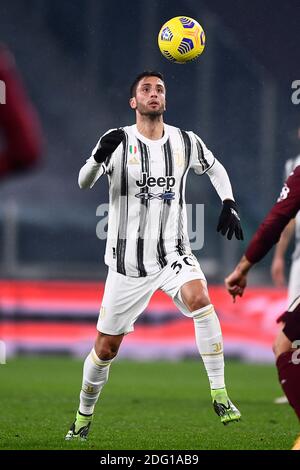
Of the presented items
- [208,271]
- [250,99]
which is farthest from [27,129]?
[208,271]

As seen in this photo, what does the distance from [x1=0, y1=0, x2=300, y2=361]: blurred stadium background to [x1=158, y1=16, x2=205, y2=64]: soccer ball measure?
2.96 meters

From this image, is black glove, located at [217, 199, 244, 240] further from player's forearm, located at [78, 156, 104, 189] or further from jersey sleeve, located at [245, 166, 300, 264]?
jersey sleeve, located at [245, 166, 300, 264]

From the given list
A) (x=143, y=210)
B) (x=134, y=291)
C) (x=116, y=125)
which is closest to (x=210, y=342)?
(x=134, y=291)

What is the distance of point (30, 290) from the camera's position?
44.7 feet

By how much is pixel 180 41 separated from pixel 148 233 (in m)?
1.47

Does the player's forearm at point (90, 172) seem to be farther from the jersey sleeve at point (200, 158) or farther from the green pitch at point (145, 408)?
the green pitch at point (145, 408)

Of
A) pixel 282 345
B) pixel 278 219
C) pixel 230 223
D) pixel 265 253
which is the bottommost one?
pixel 282 345

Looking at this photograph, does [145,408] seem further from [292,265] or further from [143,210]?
[143,210]

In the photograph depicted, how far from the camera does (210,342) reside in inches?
241

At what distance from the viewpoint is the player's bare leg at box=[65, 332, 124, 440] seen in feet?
20.4

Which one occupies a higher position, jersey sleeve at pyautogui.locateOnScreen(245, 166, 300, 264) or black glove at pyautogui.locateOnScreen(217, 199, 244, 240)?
jersey sleeve at pyautogui.locateOnScreen(245, 166, 300, 264)

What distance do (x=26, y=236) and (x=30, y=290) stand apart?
6.06 ft

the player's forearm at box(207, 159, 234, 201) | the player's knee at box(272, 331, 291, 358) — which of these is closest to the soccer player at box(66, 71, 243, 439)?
the player's forearm at box(207, 159, 234, 201)

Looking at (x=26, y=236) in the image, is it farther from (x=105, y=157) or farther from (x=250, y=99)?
(x=105, y=157)
